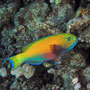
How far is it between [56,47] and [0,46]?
9.92 feet

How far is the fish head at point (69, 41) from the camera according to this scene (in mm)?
2012

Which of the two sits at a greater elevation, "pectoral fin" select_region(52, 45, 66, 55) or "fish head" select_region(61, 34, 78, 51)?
"fish head" select_region(61, 34, 78, 51)

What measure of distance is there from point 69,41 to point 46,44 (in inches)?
16.1

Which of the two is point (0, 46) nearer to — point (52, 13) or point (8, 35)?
point (8, 35)

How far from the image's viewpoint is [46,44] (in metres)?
2.08

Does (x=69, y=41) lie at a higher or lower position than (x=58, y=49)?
higher

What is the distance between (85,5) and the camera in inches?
129

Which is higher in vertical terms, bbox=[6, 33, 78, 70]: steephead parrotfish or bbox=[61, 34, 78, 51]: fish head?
bbox=[61, 34, 78, 51]: fish head

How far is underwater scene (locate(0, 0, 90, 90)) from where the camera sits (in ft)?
6.89

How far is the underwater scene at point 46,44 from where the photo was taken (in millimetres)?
2100

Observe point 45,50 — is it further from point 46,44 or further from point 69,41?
point 69,41

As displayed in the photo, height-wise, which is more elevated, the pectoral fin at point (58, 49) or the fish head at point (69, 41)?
the fish head at point (69, 41)

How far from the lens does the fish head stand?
6.60 ft

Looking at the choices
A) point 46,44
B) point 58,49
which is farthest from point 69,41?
point 46,44
